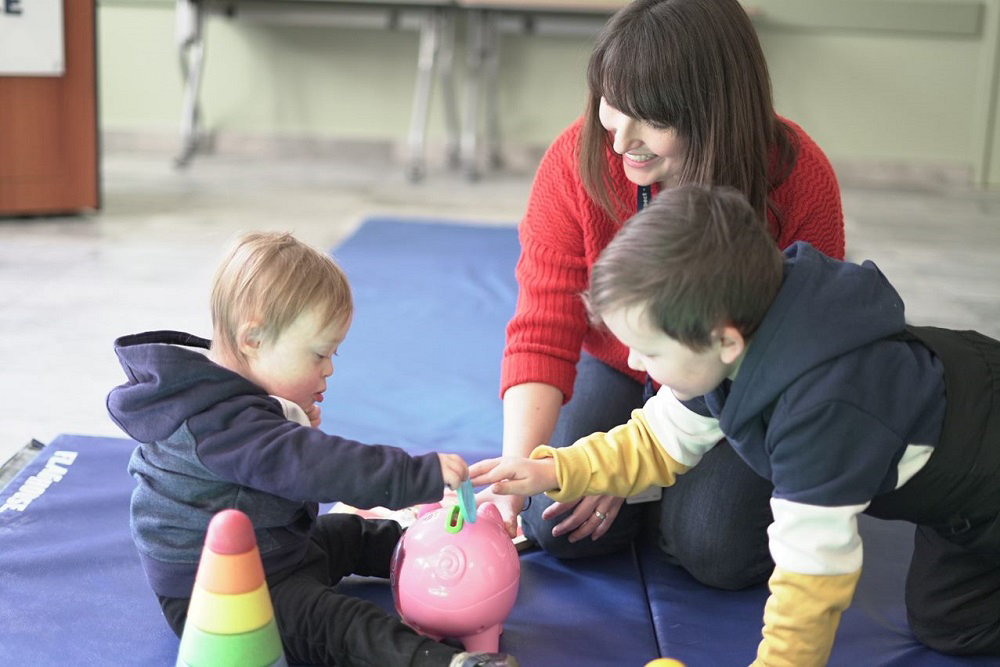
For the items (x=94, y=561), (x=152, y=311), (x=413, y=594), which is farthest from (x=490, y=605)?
(x=152, y=311)

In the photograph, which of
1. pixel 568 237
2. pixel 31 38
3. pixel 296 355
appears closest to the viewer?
pixel 296 355

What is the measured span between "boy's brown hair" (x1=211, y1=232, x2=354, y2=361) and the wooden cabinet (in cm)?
287

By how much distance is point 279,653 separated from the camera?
4.30 ft

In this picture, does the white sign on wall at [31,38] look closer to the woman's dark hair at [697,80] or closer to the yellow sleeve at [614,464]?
the woman's dark hair at [697,80]

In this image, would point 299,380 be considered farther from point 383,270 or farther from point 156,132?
point 156,132

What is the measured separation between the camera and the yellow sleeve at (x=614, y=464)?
149 centimetres

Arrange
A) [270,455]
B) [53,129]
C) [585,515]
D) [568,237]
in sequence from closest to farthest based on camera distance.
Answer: [270,455]
[585,515]
[568,237]
[53,129]

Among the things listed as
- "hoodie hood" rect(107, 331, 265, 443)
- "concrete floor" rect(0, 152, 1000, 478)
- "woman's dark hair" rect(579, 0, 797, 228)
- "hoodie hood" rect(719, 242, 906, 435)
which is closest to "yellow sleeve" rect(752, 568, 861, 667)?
"hoodie hood" rect(719, 242, 906, 435)

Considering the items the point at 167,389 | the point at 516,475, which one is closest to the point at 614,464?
the point at 516,475

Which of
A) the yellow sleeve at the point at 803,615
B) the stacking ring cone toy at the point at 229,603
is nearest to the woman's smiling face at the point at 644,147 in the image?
the yellow sleeve at the point at 803,615

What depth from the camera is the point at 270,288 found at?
1.41 m

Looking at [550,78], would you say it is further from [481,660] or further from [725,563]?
[481,660]

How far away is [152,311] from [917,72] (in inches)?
159

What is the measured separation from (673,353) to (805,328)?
15cm
